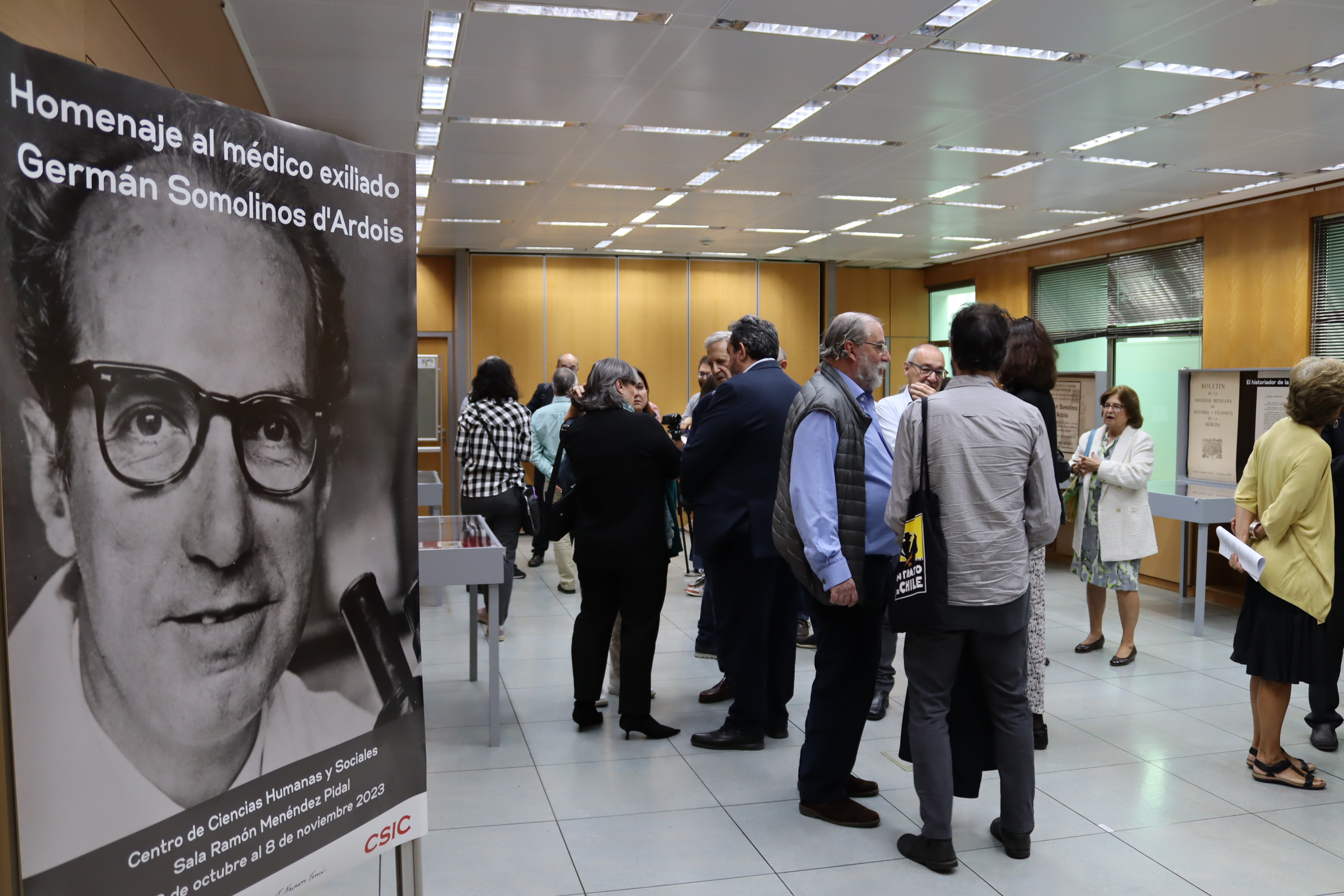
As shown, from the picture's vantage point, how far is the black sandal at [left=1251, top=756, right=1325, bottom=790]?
360cm

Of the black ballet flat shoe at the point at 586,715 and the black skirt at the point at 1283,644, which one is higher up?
the black skirt at the point at 1283,644

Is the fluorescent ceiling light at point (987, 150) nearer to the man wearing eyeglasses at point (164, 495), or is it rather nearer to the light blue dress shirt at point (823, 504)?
the light blue dress shirt at point (823, 504)

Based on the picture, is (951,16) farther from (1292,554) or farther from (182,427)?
(182,427)

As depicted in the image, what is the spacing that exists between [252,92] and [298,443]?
420 centimetres

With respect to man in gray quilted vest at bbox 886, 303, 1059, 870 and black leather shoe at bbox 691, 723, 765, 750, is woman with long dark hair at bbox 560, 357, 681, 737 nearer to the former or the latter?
black leather shoe at bbox 691, 723, 765, 750

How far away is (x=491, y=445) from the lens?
529 cm

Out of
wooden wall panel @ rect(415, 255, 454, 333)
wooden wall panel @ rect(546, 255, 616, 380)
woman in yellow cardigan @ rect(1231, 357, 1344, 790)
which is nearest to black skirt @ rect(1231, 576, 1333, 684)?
woman in yellow cardigan @ rect(1231, 357, 1344, 790)

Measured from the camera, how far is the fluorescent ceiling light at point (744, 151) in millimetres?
6359

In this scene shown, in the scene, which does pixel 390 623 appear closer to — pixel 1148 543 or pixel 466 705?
pixel 466 705

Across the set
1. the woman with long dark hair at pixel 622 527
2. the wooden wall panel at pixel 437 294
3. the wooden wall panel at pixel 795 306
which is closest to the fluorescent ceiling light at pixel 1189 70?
the woman with long dark hair at pixel 622 527

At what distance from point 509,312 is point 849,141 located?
647 cm

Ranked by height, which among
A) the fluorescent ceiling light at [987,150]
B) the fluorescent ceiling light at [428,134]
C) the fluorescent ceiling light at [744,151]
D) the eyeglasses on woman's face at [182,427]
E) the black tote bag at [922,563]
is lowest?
the black tote bag at [922,563]

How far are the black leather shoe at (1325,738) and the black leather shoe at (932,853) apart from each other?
6.86 feet

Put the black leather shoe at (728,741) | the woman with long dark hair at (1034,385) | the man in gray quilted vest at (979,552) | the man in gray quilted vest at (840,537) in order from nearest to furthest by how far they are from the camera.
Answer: the man in gray quilted vest at (979,552)
the man in gray quilted vest at (840,537)
the woman with long dark hair at (1034,385)
the black leather shoe at (728,741)
